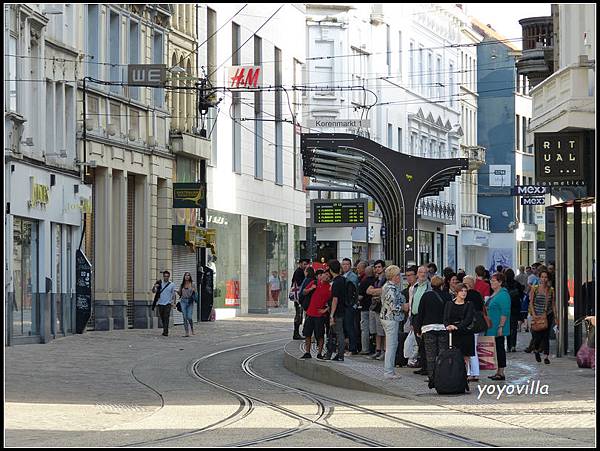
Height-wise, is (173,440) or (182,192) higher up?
(182,192)

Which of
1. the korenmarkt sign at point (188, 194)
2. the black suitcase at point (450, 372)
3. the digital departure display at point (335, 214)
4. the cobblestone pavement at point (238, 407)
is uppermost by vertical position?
the korenmarkt sign at point (188, 194)

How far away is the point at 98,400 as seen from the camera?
22.3 metres

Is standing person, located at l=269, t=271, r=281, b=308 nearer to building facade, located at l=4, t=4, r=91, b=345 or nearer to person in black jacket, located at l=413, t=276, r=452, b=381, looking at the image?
building facade, located at l=4, t=4, r=91, b=345

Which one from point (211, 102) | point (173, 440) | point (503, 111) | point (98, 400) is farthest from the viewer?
point (503, 111)

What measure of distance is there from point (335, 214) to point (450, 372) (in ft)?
72.0

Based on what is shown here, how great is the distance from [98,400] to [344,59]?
54.8m

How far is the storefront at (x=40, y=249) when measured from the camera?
34.8 metres

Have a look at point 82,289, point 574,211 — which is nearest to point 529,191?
point 574,211

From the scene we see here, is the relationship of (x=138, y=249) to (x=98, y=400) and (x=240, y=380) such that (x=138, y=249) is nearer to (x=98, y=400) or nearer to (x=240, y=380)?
(x=240, y=380)

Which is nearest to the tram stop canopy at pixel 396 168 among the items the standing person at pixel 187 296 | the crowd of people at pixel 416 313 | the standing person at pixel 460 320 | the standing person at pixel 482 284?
the crowd of people at pixel 416 313

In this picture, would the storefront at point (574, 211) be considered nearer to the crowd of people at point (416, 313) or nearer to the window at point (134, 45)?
the crowd of people at point (416, 313)

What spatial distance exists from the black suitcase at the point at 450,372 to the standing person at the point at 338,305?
5.51 m

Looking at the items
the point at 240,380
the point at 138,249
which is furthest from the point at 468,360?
the point at 138,249

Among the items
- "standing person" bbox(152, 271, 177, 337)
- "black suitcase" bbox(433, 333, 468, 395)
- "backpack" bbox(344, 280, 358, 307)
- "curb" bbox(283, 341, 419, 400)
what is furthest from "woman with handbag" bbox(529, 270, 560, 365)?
"standing person" bbox(152, 271, 177, 337)
